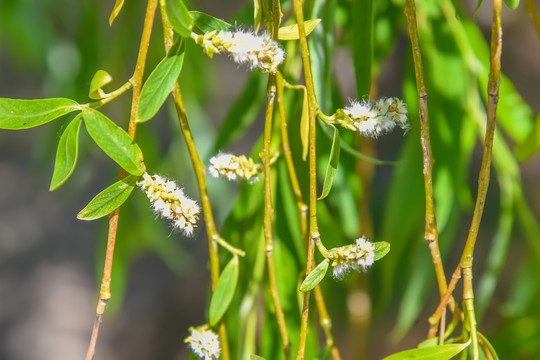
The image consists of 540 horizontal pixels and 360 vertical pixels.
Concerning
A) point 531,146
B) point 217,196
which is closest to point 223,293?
point 531,146

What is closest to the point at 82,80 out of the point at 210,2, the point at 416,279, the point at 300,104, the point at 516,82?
the point at 300,104

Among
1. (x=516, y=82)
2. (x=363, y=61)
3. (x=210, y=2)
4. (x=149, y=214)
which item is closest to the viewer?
(x=363, y=61)

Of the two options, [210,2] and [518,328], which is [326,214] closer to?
[518,328]

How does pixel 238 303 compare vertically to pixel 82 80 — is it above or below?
below

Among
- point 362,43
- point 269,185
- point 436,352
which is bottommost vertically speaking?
point 436,352

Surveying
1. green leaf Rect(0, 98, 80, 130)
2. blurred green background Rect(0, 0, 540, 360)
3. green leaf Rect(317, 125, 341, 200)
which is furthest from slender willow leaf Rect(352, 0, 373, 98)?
green leaf Rect(0, 98, 80, 130)

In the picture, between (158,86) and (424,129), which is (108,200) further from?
(424,129)

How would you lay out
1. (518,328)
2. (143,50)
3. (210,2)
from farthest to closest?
(210,2) → (518,328) → (143,50)

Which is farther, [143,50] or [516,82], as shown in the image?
[516,82]
